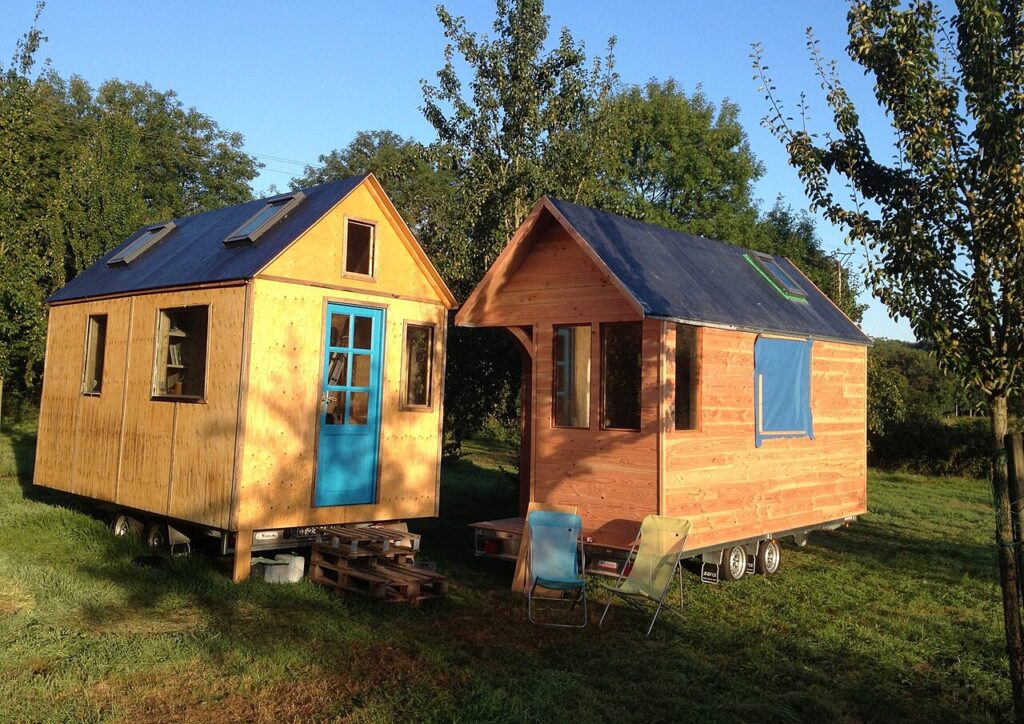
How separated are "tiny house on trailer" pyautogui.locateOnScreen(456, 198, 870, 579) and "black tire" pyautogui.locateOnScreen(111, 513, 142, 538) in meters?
4.76

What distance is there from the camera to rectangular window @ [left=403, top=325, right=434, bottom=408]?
37.7 feet

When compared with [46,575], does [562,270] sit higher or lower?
higher

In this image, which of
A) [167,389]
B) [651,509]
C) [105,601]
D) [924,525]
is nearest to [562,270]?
[651,509]

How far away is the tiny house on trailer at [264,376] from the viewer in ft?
31.6

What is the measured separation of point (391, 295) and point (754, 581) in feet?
19.6

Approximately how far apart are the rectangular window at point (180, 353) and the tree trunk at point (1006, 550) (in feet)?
29.2

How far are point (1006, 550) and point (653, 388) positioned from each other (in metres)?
4.39

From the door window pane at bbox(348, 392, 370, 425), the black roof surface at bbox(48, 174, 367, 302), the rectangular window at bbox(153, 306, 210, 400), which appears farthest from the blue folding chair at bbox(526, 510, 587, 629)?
the rectangular window at bbox(153, 306, 210, 400)

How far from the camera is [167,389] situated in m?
11.2

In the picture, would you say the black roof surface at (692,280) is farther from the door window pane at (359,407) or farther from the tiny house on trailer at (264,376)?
the door window pane at (359,407)

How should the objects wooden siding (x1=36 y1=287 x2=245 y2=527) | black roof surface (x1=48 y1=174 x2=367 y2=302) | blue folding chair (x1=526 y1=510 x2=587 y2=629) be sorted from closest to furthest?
blue folding chair (x1=526 y1=510 x2=587 y2=629) < wooden siding (x1=36 y1=287 x2=245 y2=527) < black roof surface (x1=48 y1=174 x2=367 y2=302)

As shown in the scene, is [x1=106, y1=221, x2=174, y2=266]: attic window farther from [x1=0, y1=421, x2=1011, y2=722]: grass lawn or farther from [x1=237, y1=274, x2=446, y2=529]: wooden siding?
[x1=237, y1=274, x2=446, y2=529]: wooden siding

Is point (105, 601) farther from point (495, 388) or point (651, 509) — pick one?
point (495, 388)

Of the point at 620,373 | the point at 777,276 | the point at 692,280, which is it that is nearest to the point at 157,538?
the point at 620,373
